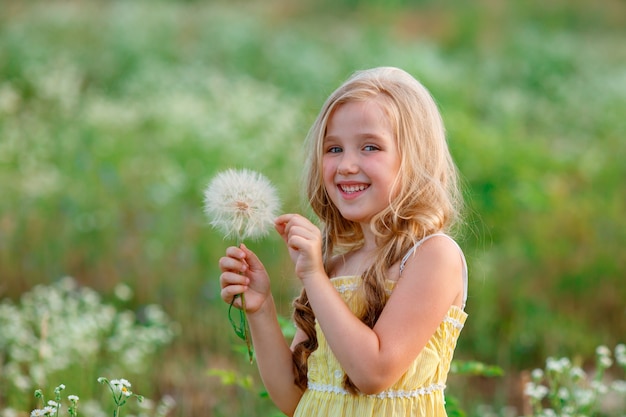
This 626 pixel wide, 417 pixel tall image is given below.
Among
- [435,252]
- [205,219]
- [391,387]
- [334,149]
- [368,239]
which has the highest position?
[205,219]

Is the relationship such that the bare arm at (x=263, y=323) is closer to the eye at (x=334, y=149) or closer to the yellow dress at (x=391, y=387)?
the yellow dress at (x=391, y=387)

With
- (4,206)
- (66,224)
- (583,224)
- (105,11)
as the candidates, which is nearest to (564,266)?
(583,224)

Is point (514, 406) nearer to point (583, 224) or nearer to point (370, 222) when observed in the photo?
point (583, 224)

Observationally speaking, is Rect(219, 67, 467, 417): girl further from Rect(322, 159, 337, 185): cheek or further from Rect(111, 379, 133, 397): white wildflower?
Rect(111, 379, 133, 397): white wildflower

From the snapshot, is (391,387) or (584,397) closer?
(391,387)

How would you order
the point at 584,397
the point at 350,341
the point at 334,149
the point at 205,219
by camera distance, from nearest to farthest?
the point at 350,341, the point at 334,149, the point at 584,397, the point at 205,219

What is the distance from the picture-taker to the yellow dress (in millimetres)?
2084

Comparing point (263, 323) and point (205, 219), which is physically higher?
point (205, 219)

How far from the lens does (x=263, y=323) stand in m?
2.23

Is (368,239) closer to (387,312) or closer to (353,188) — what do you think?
(353,188)

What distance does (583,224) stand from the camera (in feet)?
18.9

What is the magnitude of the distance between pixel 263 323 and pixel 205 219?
138 inches

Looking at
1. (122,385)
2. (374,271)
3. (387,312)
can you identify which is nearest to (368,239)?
(374,271)

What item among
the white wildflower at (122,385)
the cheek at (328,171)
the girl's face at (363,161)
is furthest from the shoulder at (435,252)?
the white wildflower at (122,385)
